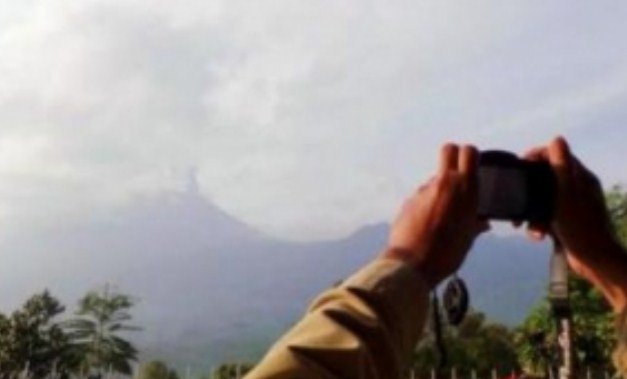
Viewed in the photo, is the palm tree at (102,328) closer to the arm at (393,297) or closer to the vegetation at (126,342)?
the vegetation at (126,342)

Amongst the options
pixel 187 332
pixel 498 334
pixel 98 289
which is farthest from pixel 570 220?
pixel 187 332

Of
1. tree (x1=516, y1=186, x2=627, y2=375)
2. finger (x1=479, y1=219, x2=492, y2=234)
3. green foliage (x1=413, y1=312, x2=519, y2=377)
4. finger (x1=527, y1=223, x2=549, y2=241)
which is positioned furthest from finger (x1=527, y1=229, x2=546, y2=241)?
green foliage (x1=413, y1=312, x2=519, y2=377)

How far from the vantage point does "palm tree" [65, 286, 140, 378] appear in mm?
31641

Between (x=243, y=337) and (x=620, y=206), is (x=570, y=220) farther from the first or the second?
(x=243, y=337)

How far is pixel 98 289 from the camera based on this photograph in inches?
1377

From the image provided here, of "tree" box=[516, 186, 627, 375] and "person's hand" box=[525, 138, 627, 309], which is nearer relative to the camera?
"person's hand" box=[525, 138, 627, 309]

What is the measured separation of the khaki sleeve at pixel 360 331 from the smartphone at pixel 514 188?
16cm

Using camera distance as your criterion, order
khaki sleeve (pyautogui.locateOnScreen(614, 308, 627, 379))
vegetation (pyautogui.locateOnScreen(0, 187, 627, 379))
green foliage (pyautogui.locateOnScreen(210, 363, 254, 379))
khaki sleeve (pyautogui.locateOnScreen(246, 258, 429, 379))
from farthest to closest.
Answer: vegetation (pyautogui.locateOnScreen(0, 187, 627, 379)) → green foliage (pyautogui.locateOnScreen(210, 363, 254, 379)) → khaki sleeve (pyautogui.locateOnScreen(614, 308, 627, 379)) → khaki sleeve (pyautogui.locateOnScreen(246, 258, 429, 379))

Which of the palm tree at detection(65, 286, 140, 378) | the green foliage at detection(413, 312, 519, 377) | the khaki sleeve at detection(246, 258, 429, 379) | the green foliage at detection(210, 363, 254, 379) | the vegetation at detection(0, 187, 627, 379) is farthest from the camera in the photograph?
the palm tree at detection(65, 286, 140, 378)

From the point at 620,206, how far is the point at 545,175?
15111mm

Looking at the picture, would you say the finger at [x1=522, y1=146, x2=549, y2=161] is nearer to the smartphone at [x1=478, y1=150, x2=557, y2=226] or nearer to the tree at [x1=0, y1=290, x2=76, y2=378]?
the smartphone at [x1=478, y1=150, x2=557, y2=226]

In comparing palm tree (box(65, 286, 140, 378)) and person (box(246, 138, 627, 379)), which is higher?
palm tree (box(65, 286, 140, 378))

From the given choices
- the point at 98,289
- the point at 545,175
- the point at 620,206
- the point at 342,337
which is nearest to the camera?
the point at 342,337

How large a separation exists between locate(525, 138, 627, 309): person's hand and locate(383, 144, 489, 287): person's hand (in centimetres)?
11
